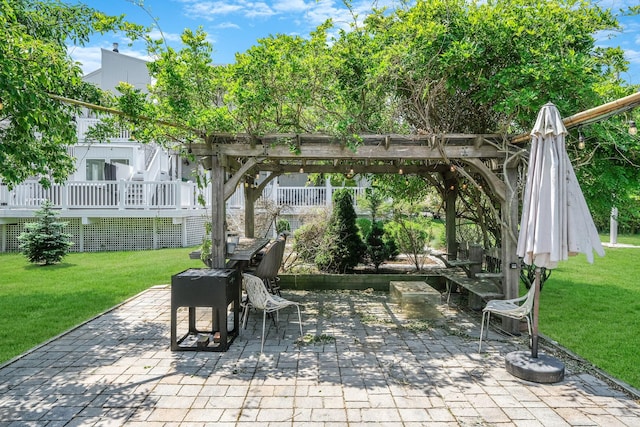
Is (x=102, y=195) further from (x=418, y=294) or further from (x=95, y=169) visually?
(x=418, y=294)

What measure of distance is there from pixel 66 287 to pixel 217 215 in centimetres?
490

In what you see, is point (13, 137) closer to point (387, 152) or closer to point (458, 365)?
point (387, 152)

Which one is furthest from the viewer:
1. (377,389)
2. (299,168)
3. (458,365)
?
(299,168)

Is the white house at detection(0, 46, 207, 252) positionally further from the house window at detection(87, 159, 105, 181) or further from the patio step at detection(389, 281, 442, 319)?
the patio step at detection(389, 281, 442, 319)

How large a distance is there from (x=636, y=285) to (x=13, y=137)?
1199 centimetres

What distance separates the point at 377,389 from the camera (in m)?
3.85

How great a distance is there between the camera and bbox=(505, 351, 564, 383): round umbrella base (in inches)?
158

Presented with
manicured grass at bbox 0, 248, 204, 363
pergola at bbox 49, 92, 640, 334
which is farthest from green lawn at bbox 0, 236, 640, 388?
pergola at bbox 49, 92, 640, 334

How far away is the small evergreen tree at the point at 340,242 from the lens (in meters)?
9.61

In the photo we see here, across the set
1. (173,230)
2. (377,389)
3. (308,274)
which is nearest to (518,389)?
(377,389)

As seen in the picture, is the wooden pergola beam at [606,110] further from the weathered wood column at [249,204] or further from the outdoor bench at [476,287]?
the weathered wood column at [249,204]

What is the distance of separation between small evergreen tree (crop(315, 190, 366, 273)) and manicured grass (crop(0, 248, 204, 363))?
3676 millimetres

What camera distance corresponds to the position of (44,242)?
11.1 m

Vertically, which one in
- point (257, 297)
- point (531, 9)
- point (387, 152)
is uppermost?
point (531, 9)
